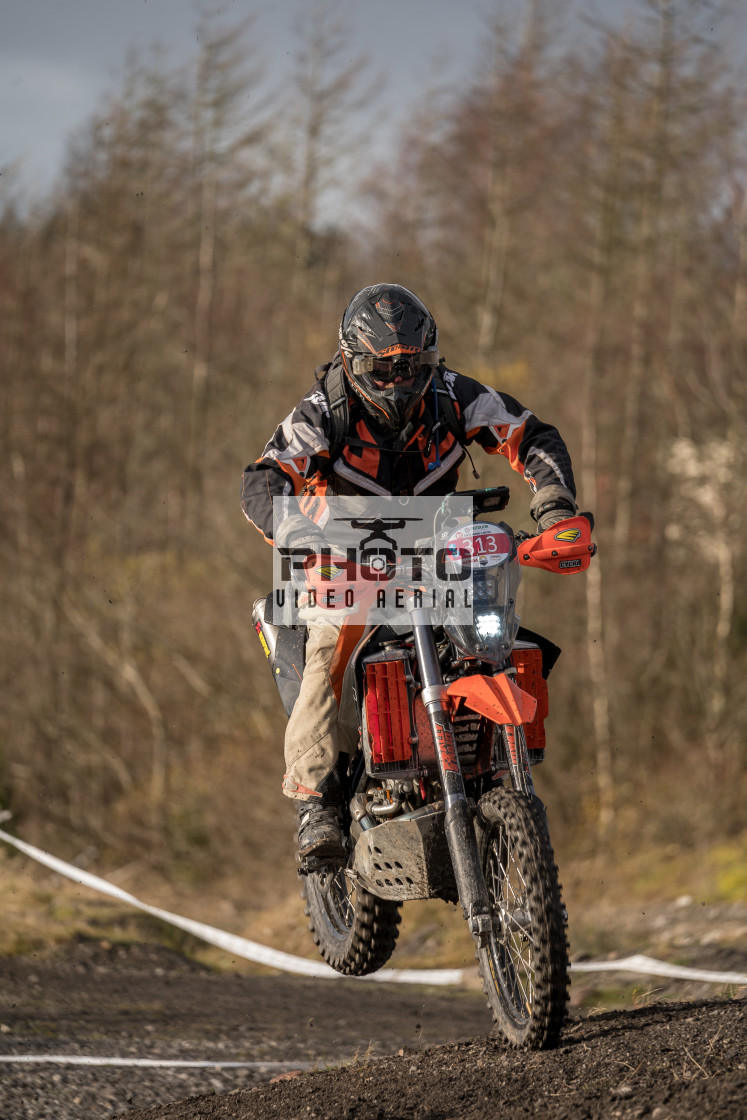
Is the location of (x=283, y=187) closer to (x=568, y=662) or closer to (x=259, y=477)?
(x=568, y=662)

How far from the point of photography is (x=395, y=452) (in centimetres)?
448

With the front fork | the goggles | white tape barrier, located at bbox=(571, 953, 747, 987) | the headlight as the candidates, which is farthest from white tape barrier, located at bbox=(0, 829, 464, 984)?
the goggles

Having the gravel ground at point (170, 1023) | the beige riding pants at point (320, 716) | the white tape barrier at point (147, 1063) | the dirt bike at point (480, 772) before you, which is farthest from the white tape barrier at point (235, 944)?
the dirt bike at point (480, 772)

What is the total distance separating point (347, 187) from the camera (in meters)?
21.9

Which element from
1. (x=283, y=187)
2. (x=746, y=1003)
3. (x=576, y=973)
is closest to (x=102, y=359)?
(x=283, y=187)

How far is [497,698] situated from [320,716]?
96 cm

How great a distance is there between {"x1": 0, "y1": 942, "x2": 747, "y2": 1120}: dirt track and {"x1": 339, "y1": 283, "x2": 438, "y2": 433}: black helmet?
2375mm

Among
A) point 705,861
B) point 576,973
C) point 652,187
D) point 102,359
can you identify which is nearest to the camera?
point 576,973

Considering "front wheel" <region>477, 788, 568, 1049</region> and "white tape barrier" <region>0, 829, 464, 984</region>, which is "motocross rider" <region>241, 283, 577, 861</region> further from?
"white tape barrier" <region>0, 829, 464, 984</region>

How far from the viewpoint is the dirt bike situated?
3564mm

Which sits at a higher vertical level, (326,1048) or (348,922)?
(348,922)

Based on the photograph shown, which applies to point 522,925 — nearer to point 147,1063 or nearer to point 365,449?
point 365,449

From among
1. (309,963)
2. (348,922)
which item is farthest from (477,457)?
(348,922)

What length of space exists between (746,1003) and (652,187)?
52.9 feet
